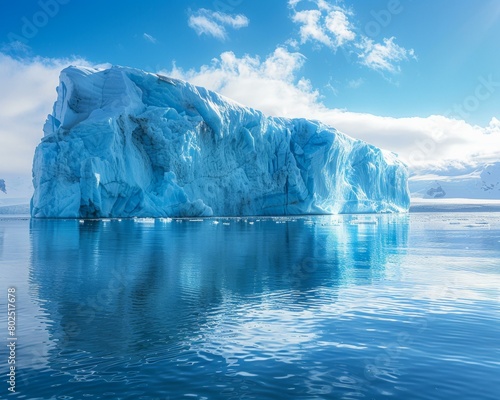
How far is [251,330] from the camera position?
6691 millimetres

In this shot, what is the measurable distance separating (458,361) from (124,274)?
820 cm

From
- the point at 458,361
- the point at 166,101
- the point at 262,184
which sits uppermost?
the point at 166,101

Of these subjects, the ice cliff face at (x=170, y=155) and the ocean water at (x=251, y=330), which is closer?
the ocean water at (x=251, y=330)

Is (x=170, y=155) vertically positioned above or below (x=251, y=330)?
above

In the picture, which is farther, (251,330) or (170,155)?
(170,155)

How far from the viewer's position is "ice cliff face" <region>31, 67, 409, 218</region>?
3841 cm

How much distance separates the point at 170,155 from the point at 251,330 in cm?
3626

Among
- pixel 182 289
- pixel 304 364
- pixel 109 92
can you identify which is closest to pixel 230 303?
pixel 182 289

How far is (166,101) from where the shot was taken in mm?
44469

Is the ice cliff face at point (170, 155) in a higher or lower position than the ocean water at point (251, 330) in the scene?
higher

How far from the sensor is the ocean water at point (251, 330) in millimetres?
4742

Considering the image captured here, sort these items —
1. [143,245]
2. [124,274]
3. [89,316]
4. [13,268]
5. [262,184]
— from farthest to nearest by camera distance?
[262,184] → [143,245] → [13,268] → [124,274] → [89,316]

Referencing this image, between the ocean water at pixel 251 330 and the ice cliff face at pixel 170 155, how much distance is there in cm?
2622

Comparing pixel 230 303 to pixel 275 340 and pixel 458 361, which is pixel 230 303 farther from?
pixel 458 361
